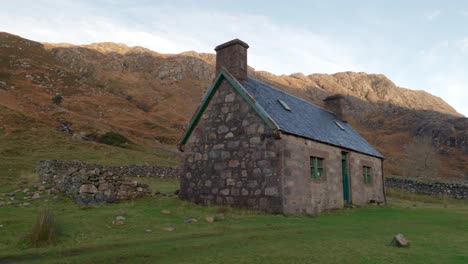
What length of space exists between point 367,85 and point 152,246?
141m

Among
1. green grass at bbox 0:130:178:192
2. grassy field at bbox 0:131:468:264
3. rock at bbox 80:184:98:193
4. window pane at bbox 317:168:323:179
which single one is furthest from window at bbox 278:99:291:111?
green grass at bbox 0:130:178:192

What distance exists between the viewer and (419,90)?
477 ft

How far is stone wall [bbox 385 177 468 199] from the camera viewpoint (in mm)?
29422

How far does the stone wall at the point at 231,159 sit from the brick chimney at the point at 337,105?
11661 mm

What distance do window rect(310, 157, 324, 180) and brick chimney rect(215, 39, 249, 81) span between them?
16.4ft

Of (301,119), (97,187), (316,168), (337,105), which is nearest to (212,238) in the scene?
(97,187)

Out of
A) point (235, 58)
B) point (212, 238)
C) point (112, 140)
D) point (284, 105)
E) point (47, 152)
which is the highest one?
point (235, 58)

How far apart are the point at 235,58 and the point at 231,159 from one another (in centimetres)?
482

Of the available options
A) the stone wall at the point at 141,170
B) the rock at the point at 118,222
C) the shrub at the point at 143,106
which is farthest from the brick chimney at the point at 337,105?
the shrub at the point at 143,106

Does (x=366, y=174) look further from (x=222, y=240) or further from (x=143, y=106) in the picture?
(x=143, y=106)

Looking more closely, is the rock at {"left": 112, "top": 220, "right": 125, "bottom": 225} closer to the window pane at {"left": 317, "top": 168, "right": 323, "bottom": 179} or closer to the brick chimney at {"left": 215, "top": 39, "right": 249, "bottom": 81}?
the brick chimney at {"left": 215, "top": 39, "right": 249, "bottom": 81}

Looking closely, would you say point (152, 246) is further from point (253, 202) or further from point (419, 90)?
point (419, 90)

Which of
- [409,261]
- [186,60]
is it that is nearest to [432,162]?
[409,261]

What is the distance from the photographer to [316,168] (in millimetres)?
16047
